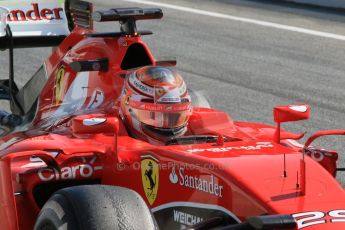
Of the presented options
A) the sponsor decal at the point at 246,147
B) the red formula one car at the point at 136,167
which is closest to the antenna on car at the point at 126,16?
the red formula one car at the point at 136,167

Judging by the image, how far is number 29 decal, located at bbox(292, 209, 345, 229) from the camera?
456cm

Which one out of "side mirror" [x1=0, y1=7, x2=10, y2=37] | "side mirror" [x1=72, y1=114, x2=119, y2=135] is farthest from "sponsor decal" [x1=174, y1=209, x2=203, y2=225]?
"side mirror" [x1=0, y1=7, x2=10, y2=37]

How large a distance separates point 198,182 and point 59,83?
2.56 meters

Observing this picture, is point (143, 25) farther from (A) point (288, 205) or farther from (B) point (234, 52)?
(A) point (288, 205)

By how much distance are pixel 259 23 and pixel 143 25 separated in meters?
2.00

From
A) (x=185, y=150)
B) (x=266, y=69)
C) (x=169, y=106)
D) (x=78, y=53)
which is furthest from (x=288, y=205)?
(x=266, y=69)

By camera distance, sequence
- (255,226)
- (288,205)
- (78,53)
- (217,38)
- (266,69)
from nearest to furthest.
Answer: (255,226), (288,205), (78,53), (266,69), (217,38)

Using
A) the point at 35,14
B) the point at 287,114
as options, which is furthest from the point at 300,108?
the point at 35,14

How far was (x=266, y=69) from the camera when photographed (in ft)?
41.6

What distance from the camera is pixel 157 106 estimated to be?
19.2 feet

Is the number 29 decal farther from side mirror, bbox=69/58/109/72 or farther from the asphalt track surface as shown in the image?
the asphalt track surface

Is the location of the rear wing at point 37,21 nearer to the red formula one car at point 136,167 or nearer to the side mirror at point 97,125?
the red formula one car at point 136,167

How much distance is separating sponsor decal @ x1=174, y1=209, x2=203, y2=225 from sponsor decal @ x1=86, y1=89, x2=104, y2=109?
1.79 metres

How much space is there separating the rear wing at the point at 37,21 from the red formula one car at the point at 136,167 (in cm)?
107
